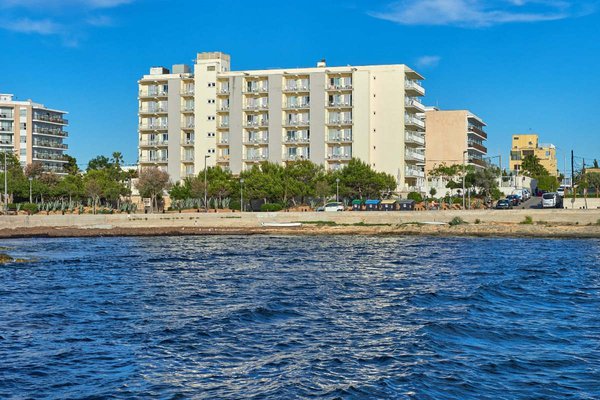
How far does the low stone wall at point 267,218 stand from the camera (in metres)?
76.4

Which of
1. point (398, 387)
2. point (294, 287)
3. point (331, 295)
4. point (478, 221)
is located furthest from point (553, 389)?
point (478, 221)

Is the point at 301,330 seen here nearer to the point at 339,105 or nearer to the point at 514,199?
the point at 514,199

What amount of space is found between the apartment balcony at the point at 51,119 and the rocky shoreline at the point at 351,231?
274 feet

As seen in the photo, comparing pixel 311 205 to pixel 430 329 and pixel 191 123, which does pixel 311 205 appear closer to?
pixel 191 123

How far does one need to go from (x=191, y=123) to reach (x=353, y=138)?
26.2m

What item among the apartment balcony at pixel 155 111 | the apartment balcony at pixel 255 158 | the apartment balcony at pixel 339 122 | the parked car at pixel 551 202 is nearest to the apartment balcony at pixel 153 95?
the apartment balcony at pixel 155 111

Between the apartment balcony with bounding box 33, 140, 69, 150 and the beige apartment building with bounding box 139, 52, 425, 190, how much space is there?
4619cm

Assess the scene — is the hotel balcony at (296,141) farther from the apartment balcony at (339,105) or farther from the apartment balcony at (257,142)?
the apartment balcony at (339,105)

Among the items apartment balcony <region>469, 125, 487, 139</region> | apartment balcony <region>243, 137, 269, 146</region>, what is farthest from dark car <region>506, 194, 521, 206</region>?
apartment balcony <region>469, 125, 487, 139</region>

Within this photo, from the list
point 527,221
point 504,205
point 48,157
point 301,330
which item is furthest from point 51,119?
point 301,330

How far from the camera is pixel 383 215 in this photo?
261ft

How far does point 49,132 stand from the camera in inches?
6403

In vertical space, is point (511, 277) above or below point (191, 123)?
below

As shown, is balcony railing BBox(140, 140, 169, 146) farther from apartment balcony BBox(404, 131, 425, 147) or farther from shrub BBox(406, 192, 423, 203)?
shrub BBox(406, 192, 423, 203)
